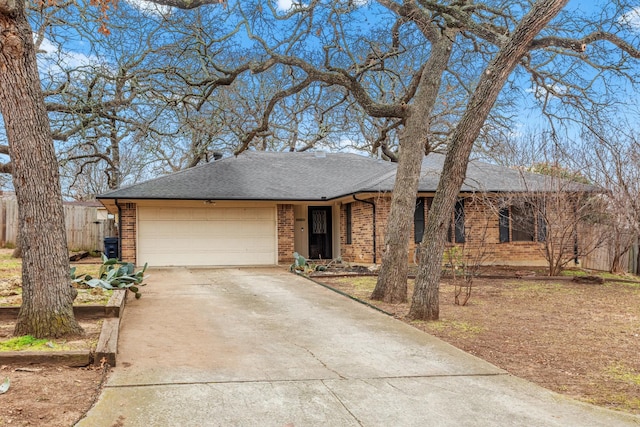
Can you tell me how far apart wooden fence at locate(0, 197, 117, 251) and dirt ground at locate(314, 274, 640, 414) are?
1345 centimetres

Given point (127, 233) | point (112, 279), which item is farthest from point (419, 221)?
point (112, 279)

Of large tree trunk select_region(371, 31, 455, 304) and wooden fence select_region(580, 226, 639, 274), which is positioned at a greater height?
large tree trunk select_region(371, 31, 455, 304)

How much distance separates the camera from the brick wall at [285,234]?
17.7 m

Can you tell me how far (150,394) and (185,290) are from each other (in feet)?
22.0

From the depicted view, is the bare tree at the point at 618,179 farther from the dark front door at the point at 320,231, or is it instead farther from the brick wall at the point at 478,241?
the dark front door at the point at 320,231

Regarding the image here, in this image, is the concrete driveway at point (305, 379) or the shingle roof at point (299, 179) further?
the shingle roof at point (299, 179)

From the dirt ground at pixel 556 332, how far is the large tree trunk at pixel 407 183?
0.42 metres

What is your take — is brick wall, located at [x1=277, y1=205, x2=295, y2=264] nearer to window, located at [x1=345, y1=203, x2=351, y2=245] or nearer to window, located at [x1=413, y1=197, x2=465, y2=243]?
window, located at [x1=345, y1=203, x2=351, y2=245]

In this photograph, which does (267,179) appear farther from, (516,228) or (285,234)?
(516,228)

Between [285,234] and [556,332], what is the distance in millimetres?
11793

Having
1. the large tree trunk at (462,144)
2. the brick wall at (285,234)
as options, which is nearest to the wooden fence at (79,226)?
the brick wall at (285,234)

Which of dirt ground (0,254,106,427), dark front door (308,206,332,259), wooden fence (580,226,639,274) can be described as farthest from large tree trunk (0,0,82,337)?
dark front door (308,206,332,259)

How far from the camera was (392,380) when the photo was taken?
463 cm

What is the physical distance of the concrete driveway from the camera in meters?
3.70
